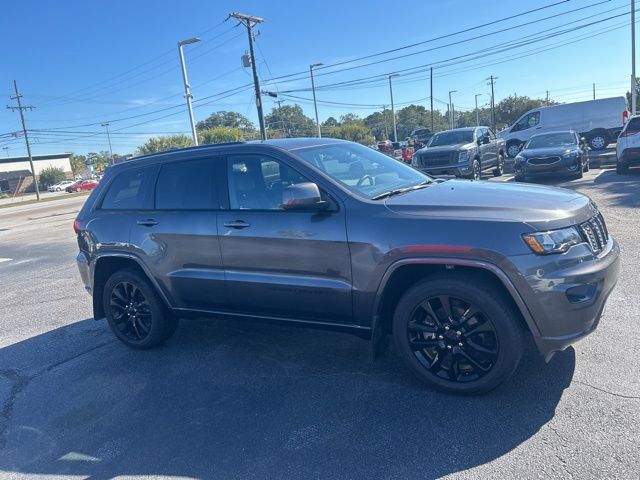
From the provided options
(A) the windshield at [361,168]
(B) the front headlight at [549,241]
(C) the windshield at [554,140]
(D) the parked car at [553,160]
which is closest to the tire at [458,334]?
(B) the front headlight at [549,241]

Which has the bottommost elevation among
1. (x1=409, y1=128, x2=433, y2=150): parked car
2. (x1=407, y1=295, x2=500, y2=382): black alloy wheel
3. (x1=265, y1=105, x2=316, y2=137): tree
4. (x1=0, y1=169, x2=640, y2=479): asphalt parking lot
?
(x1=0, y1=169, x2=640, y2=479): asphalt parking lot

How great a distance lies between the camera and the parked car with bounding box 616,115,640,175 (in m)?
12.8

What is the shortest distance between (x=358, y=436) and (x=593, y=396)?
5.10 feet

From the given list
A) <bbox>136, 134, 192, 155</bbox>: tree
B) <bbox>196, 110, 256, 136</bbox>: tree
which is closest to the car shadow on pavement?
<bbox>136, 134, 192, 155</bbox>: tree

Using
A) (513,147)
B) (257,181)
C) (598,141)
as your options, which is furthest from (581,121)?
(257,181)

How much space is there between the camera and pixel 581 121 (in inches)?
935

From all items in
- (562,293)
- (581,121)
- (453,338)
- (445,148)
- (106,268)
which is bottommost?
(453,338)

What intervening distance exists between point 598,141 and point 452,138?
12.2m

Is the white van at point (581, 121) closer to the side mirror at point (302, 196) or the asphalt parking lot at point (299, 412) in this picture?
the asphalt parking lot at point (299, 412)

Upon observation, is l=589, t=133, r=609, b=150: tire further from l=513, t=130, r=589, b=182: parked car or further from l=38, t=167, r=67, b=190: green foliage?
l=38, t=167, r=67, b=190: green foliage

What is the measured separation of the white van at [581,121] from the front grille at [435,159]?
10484mm

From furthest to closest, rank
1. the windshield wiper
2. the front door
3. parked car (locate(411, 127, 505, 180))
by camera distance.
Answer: parked car (locate(411, 127, 505, 180)) → the windshield wiper → the front door

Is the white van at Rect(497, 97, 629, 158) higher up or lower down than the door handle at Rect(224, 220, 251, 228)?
higher up

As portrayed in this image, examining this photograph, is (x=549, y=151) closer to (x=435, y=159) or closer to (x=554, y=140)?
(x=554, y=140)
